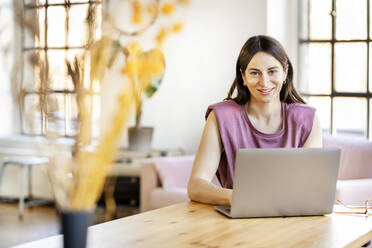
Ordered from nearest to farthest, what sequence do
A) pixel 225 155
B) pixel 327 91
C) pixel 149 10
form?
pixel 149 10 < pixel 225 155 < pixel 327 91

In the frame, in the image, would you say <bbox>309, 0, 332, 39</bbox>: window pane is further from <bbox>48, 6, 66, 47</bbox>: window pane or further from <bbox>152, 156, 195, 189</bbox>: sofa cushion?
<bbox>48, 6, 66, 47</bbox>: window pane

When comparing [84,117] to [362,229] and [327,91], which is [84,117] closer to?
[362,229]

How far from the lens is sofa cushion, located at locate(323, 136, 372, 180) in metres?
4.73

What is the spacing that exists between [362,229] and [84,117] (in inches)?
48.7

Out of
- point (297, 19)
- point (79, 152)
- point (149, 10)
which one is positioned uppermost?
point (297, 19)

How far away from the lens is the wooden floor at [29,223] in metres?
5.39

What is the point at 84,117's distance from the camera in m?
1.16

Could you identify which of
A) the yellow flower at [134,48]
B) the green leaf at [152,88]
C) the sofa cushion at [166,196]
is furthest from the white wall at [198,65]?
the yellow flower at [134,48]

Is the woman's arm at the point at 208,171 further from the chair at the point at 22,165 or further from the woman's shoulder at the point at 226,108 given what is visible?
the chair at the point at 22,165

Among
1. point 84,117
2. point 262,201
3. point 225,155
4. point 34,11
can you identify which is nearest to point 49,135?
point 84,117

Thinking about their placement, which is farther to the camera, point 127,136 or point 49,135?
point 127,136

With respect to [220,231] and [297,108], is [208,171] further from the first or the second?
[220,231]

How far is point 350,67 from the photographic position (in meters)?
5.45

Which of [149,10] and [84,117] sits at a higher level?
[149,10]
